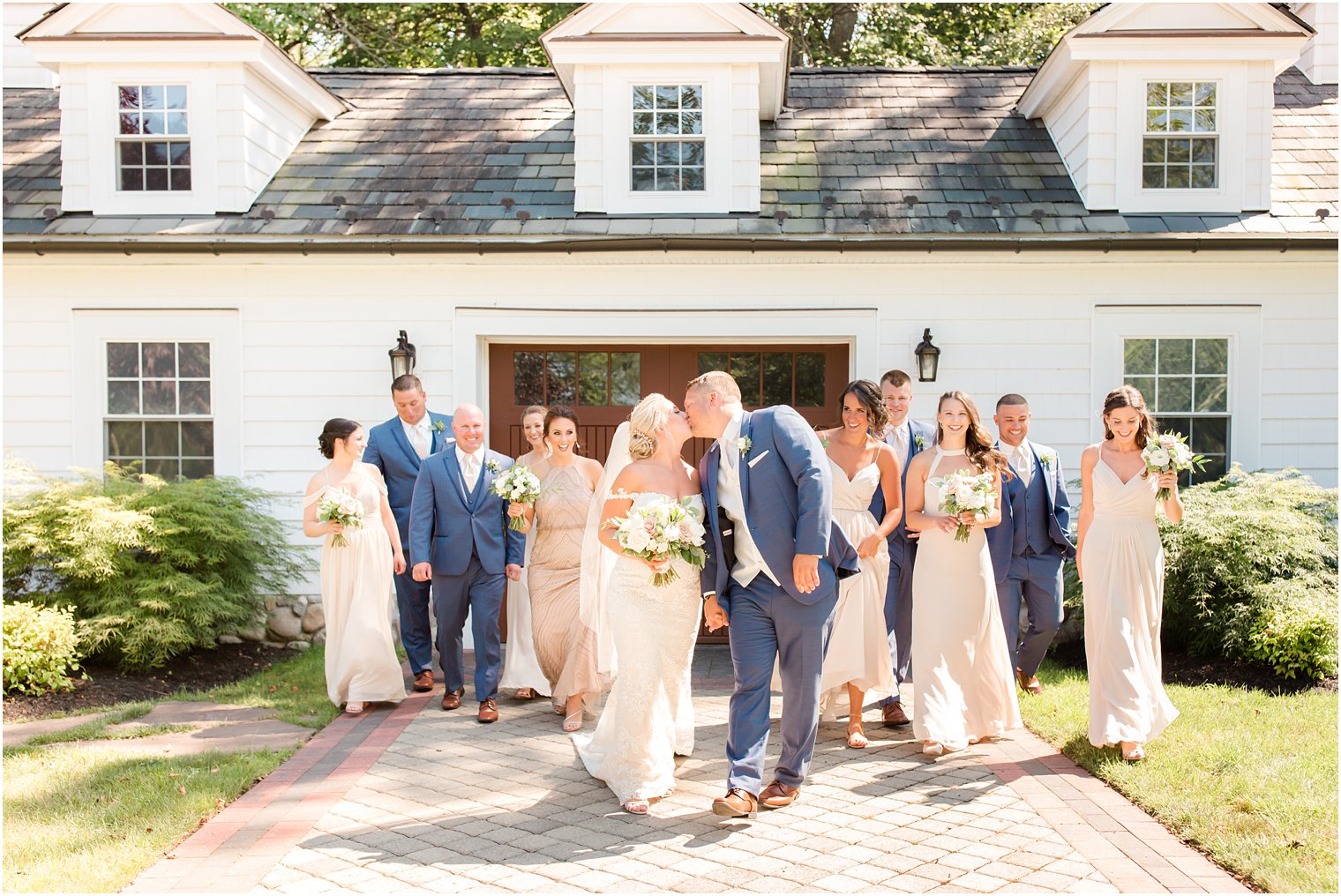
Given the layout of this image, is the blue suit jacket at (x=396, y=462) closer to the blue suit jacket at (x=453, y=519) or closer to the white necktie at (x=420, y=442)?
the white necktie at (x=420, y=442)

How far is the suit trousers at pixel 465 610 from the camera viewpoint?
24.8 feet

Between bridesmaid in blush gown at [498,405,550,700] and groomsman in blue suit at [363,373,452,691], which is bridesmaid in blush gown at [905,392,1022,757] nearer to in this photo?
bridesmaid in blush gown at [498,405,550,700]

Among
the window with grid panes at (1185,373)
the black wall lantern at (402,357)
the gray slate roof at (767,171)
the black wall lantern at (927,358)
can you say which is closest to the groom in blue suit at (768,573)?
the black wall lantern at (927,358)

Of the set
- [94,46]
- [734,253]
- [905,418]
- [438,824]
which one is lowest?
[438,824]

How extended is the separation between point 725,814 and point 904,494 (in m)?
2.61

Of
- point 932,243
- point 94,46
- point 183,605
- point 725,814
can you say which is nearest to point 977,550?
point 725,814

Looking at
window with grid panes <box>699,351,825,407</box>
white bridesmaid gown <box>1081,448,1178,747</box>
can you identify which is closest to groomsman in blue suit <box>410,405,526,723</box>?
window with grid panes <box>699,351,825,407</box>

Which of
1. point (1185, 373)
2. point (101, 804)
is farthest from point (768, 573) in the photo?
point (1185, 373)

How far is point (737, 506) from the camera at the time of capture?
540cm

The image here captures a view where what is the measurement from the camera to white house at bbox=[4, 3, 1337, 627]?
393 inches

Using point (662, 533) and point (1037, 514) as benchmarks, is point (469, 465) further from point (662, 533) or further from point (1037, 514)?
point (1037, 514)

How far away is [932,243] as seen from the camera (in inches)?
384

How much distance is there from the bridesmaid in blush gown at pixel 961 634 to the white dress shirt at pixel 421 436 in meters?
4.09

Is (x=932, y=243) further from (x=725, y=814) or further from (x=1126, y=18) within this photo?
(x=725, y=814)
